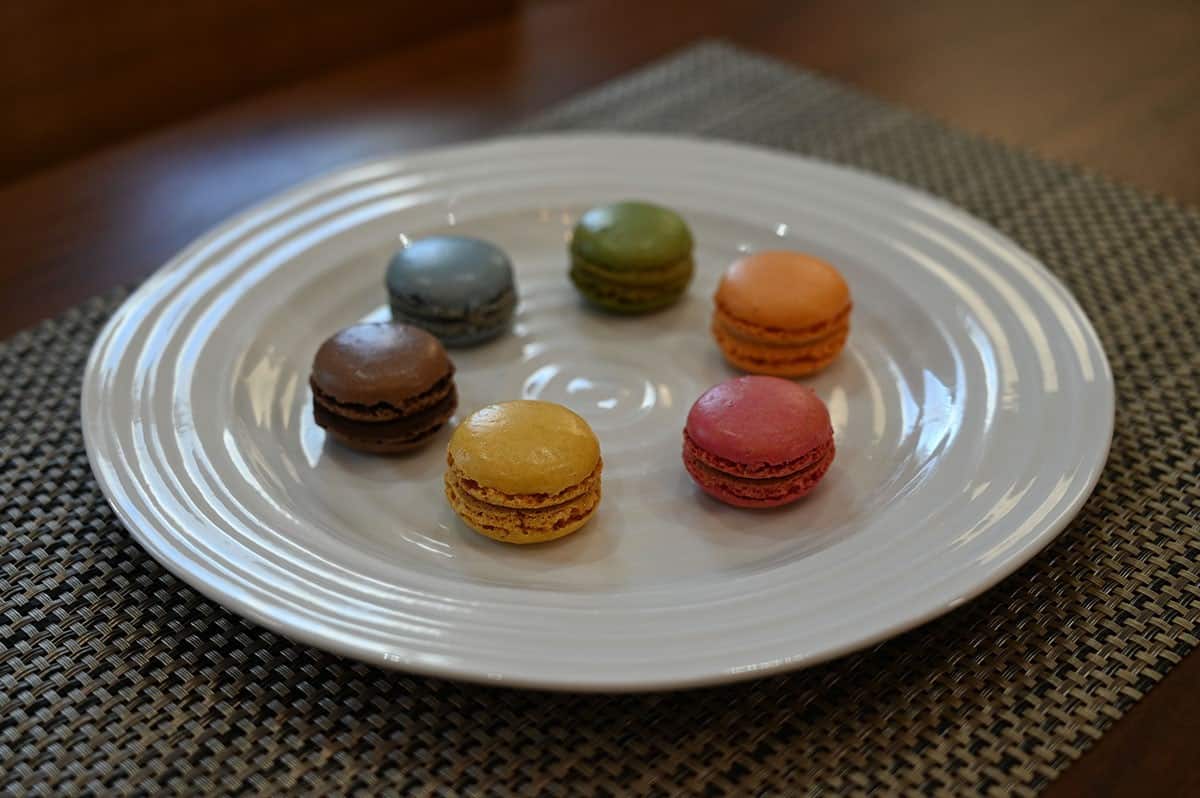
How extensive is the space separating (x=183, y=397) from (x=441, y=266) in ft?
0.96

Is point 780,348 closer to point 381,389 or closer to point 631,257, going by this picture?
point 631,257

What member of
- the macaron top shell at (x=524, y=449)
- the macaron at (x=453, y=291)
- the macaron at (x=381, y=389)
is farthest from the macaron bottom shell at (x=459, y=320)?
the macaron top shell at (x=524, y=449)

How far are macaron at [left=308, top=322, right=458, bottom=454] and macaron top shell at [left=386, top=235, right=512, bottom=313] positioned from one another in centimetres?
10

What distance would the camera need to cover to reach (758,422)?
41.1 inches

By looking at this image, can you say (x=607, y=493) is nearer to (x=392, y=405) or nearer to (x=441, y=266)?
(x=392, y=405)

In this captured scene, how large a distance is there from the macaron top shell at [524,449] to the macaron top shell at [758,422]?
4.0 inches

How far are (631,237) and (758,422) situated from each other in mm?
338

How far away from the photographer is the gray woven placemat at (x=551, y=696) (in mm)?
824

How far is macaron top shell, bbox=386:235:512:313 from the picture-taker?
124 cm

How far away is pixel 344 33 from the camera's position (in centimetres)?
189

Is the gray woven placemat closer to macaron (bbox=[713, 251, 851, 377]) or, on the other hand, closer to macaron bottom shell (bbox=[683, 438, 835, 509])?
macaron bottom shell (bbox=[683, 438, 835, 509])

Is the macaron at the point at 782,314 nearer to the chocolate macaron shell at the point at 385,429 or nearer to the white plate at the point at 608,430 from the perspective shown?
the white plate at the point at 608,430

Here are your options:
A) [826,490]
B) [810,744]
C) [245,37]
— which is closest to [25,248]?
[245,37]

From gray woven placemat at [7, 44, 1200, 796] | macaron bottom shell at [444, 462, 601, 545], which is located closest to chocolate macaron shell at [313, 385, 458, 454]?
macaron bottom shell at [444, 462, 601, 545]
